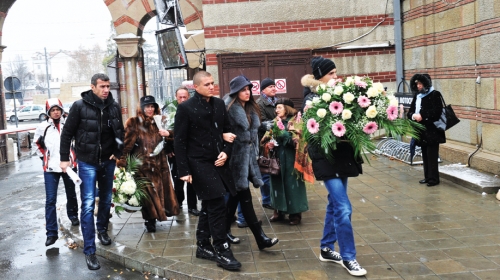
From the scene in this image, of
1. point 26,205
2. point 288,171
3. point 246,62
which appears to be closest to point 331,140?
point 288,171

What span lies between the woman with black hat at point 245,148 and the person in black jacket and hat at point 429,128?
402 cm

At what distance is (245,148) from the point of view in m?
6.41

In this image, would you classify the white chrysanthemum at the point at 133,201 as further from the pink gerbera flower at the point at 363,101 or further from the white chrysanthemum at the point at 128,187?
the pink gerbera flower at the point at 363,101

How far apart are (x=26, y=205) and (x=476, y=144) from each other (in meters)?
8.45

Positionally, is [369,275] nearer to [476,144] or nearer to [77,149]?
[77,149]

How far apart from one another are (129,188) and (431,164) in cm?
500

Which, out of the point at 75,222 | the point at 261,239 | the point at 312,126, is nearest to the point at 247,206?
the point at 261,239

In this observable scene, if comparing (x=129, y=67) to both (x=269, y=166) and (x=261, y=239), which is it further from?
(x=261, y=239)

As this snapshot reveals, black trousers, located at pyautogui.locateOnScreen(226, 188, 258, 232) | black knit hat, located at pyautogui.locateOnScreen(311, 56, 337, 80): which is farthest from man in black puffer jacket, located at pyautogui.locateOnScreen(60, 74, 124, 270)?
black knit hat, located at pyautogui.locateOnScreen(311, 56, 337, 80)

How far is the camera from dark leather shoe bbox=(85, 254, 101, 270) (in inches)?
249

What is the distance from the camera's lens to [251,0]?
13062 millimetres

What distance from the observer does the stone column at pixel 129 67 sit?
647 inches

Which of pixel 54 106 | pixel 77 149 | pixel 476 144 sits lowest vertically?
pixel 476 144

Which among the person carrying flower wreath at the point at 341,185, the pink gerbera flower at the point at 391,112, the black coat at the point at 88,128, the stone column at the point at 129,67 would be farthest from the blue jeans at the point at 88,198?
the stone column at the point at 129,67
